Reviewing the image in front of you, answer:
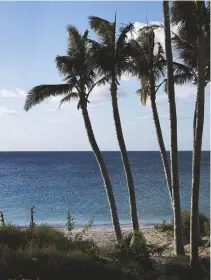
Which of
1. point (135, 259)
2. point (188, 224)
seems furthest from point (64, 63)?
point (188, 224)

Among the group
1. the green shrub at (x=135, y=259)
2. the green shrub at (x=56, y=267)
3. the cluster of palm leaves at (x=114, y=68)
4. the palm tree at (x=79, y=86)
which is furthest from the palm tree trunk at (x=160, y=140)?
the green shrub at (x=56, y=267)

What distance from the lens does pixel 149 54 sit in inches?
679

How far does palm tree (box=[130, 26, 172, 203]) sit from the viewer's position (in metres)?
16.8

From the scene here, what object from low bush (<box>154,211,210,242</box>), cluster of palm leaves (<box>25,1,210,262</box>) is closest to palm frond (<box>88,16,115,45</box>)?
cluster of palm leaves (<box>25,1,210,262</box>)

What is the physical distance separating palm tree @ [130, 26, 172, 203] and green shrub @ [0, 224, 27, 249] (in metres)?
6.56

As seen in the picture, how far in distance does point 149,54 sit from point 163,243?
8.75m

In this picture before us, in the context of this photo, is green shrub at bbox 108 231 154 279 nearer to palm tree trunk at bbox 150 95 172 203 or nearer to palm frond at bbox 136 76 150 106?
palm tree trunk at bbox 150 95 172 203

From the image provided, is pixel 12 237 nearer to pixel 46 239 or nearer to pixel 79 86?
pixel 46 239

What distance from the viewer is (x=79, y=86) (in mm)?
17094

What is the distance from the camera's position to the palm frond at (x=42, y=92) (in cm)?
1706

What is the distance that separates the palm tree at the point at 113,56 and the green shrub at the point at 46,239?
411 cm

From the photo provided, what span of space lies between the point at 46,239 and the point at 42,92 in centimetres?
626

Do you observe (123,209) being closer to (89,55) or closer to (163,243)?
(163,243)

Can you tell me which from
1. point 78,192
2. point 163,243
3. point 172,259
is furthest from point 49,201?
point 172,259
